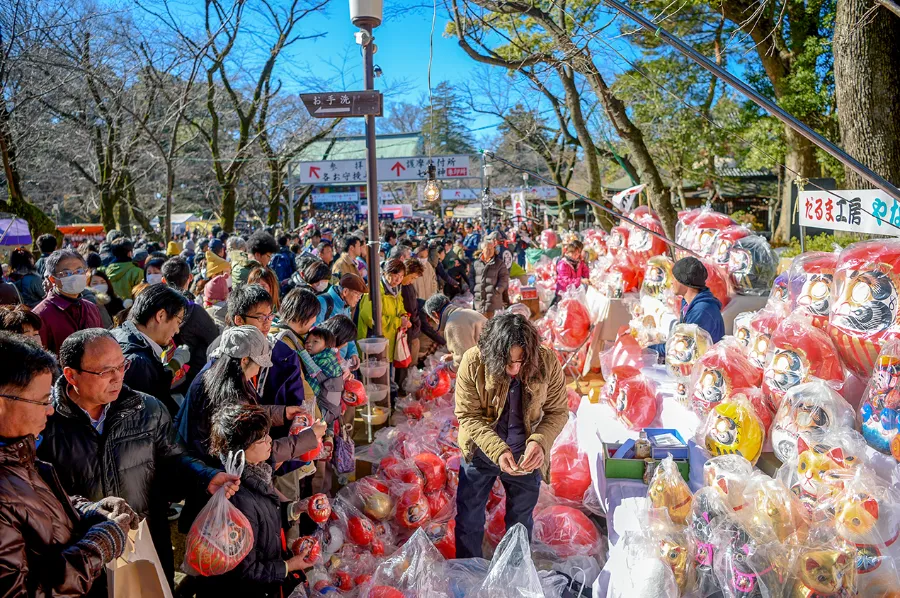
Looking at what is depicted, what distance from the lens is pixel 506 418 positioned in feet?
9.88

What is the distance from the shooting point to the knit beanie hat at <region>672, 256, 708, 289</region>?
421 cm

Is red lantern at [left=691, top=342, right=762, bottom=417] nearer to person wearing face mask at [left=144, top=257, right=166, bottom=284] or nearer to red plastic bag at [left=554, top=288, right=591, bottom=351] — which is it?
red plastic bag at [left=554, top=288, right=591, bottom=351]

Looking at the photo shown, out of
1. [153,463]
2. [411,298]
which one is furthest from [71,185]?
[153,463]

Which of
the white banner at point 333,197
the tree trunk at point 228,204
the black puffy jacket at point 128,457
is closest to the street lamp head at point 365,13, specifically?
the black puffy jacket at point 128,457

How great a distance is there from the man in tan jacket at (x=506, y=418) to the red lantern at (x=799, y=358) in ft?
3.75

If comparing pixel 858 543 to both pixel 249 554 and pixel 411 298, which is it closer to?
pixel 249 554

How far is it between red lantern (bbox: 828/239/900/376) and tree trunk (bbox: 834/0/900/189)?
2238mm

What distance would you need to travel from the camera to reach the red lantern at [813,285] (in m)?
3.26

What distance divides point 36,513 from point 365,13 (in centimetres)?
394

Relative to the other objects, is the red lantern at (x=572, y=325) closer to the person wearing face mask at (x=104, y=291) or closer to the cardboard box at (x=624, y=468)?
the cardboard box at (x=624, y=468)

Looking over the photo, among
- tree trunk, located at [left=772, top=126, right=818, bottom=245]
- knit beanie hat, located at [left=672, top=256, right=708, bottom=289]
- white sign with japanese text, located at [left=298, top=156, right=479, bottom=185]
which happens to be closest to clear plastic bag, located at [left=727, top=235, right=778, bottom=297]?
knit beanie hat, located at [left=672, top=256, right=708, bottom=289]

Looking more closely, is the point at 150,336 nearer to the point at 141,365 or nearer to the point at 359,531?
the point at 141,365

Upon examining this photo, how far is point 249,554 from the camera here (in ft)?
7.72

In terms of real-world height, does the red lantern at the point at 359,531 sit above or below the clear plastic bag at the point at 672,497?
below
